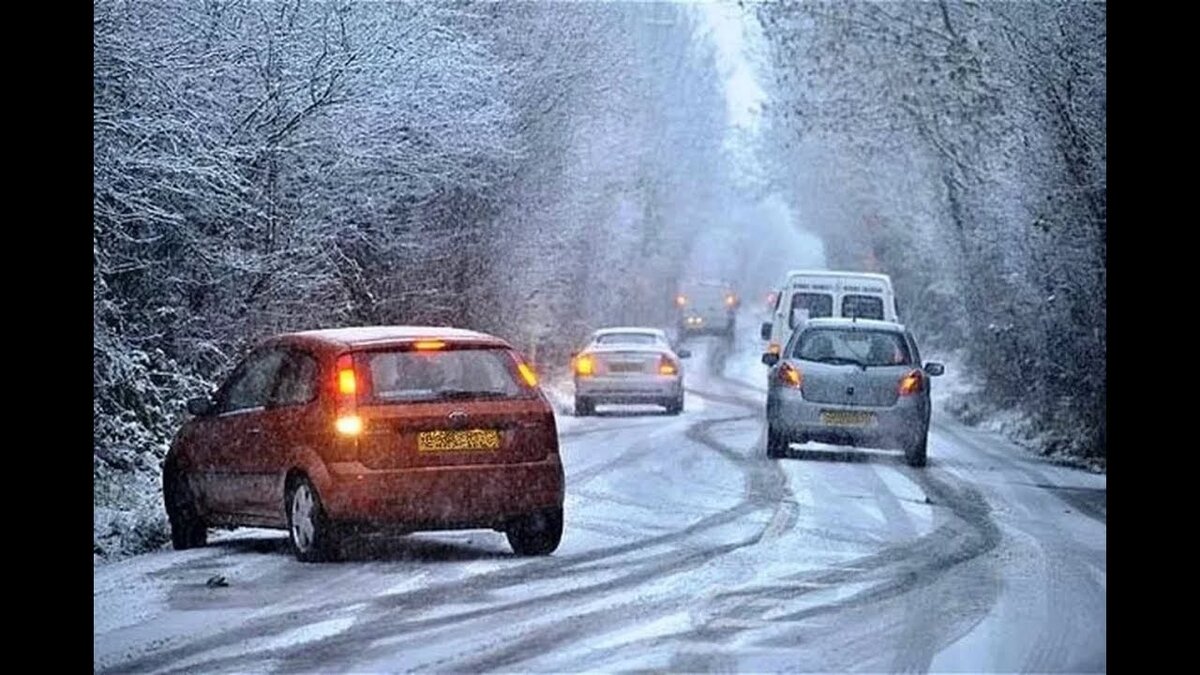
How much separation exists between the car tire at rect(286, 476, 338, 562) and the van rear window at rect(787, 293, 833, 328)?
20.5 meters

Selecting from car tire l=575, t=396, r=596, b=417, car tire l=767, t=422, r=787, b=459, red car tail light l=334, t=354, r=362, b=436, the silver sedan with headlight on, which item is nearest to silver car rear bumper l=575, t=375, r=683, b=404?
the silver sedan with headlight on

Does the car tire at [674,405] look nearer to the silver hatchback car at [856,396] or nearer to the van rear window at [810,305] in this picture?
the van rear window at [810,305]

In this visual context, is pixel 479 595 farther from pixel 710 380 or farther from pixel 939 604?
pixel 710 380

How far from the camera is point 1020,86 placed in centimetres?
2697

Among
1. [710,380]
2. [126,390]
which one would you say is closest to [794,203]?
[710,380]

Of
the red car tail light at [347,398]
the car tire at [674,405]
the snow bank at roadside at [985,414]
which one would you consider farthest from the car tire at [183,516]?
the car tire at [674,405]

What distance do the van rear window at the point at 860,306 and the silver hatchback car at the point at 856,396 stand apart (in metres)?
10.7

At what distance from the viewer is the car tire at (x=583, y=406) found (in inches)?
1273

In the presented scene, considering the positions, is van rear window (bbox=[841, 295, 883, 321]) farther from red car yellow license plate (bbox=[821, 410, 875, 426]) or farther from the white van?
red car yellow license plate (bbox=[821, 410, 875, 426])

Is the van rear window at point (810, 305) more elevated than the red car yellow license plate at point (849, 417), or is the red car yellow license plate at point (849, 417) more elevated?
the van rear window at point (810, 305)

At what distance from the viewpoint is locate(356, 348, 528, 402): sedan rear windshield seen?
45.7ft

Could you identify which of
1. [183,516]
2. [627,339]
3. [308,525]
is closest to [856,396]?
[183,516]

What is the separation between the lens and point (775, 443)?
2347cm

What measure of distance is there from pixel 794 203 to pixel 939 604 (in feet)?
172
